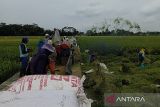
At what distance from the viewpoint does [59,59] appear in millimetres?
16219

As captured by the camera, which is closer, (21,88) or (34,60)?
(21,88)

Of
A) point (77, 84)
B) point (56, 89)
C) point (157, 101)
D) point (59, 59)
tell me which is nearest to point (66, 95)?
point (56, 89)

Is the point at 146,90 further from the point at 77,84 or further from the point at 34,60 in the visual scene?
the point at 77,84

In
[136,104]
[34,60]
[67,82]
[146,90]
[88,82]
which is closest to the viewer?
[67,82]

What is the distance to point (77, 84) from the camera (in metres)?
6.09

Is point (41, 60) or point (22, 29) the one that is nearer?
point (41, 60)

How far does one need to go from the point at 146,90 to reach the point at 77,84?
709 centimetres

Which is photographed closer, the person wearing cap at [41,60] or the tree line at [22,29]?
the person wearing cap at [41,60]

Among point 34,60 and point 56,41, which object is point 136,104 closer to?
point 34,60

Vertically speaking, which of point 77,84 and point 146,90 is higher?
point 77,84

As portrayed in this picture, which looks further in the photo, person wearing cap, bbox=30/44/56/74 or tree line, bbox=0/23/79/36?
tree line, bbox=0/23/79/36

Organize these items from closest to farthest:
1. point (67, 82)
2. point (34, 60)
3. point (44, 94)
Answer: point (44, 94), point (67, 82), point (34, 60)

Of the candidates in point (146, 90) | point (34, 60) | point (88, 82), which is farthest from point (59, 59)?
point (34, 60)

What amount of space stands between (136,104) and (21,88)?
3681 millimetres
